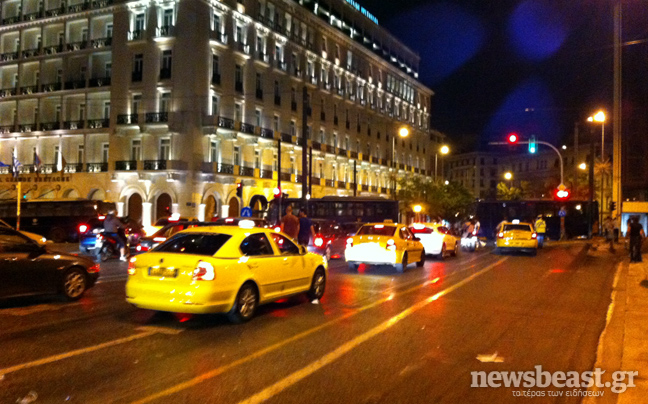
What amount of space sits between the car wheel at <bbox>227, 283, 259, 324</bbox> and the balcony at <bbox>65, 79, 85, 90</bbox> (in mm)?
46547

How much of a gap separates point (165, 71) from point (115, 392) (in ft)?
145

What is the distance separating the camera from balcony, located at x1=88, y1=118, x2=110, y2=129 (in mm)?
49250

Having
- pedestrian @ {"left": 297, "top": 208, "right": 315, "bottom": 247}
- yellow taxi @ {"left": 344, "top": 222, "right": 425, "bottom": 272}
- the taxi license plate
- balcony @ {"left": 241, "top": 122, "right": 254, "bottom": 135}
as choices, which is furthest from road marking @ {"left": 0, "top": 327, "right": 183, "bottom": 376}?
balcony @ {"left": 241, "top": 122, "right": 254, "bottom": 135}

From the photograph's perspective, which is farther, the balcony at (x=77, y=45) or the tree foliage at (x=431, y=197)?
the tree foliage at (x=431, y=197)

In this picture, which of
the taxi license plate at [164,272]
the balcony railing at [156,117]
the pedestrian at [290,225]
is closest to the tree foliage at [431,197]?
the balcony railing at [156,117]

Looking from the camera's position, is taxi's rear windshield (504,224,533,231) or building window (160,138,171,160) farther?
building window (160,138,171,160)

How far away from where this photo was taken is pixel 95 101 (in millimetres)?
50094

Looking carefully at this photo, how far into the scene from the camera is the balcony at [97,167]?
161 feet

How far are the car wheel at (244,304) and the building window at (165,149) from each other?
129 feet

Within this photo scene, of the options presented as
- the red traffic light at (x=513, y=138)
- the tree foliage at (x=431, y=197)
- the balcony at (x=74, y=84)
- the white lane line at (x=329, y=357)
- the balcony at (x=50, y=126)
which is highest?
the balcony at (x=74, y=84)

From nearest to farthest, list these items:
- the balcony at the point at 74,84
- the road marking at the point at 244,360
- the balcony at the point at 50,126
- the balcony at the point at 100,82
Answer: the road marking at the point at 244,360 → the balcony at the point at 100,82 → the balcony at the point at 74,84 → the balcony at the point at 50,126

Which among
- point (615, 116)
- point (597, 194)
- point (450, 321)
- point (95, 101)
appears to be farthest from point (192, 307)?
point (597, 194)

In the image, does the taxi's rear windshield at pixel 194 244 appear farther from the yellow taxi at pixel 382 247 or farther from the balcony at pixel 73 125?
the balcony at pixel 73 125

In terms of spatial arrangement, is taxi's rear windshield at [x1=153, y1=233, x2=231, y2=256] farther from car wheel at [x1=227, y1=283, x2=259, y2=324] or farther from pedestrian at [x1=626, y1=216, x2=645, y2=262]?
pedestrian at [x1=626, y1=216, x2=645, y2=262]
